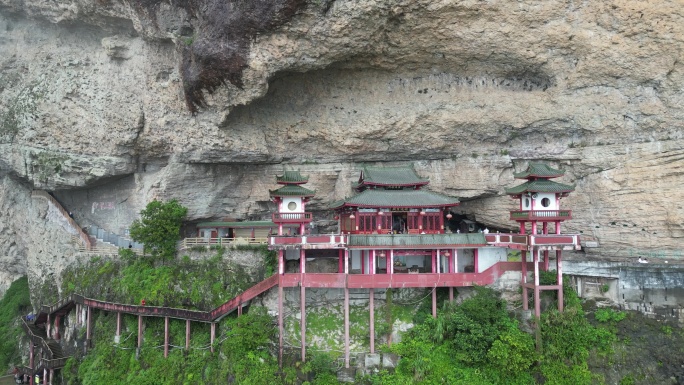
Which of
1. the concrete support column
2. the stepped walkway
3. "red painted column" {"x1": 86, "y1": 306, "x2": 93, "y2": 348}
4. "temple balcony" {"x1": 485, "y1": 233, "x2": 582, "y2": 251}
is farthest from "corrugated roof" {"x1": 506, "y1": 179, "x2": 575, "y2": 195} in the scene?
"red painted column" {"x1": 86, "y1": 306, "x2": 93, "y2": 348}

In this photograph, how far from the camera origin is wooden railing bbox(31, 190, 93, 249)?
27406 mm

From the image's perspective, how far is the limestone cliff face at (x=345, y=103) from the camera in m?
21.0

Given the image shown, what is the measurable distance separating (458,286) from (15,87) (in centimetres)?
2768

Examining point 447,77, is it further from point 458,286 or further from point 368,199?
point 458,286

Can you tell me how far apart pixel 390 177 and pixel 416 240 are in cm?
511

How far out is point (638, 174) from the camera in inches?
871

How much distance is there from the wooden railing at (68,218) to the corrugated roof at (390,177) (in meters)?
16.5

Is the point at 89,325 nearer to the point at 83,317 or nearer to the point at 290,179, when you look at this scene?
the point at 83,317

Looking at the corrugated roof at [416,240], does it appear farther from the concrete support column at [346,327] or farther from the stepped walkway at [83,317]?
the stepped walkway at [83,317]

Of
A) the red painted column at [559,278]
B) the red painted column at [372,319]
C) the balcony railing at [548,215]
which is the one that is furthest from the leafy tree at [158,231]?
the red painted column at [559,278]

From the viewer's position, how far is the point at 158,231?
76.5ft

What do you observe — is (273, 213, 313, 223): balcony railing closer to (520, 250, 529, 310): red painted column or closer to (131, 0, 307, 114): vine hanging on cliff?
(131, 0, 307, 114): vine hanging on cliff

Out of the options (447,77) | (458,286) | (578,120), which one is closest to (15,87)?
(447,77)

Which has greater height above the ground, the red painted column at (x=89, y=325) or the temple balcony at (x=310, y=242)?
the temple balcony at (x=310, y=242)
